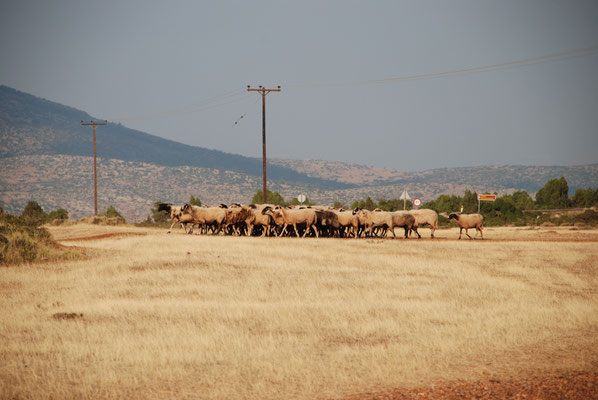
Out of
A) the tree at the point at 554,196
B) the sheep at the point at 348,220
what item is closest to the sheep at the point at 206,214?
the sheep at the point at 348,220

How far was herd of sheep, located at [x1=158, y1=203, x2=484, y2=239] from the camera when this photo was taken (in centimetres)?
4053

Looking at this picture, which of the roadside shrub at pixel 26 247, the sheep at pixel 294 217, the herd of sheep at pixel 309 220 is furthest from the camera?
the herd of sheep at pixel 309 220

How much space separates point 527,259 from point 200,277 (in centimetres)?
1391

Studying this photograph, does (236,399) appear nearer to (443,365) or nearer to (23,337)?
(443,365)

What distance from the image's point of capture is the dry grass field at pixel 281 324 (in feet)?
34.5

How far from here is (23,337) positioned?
13.0 m

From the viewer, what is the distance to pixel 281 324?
14516 mm

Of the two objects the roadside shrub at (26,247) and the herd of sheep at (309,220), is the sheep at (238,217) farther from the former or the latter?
the roadside shrub at (26,247)

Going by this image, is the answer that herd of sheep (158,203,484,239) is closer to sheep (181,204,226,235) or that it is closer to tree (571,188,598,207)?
sheep (181,204,226,235)

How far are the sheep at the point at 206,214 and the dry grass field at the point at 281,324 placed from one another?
53.2 feet

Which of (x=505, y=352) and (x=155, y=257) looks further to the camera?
(x=155, y=257)

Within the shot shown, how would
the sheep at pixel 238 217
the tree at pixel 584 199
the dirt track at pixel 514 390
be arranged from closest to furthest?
the dirt track at pixel 514 390, the sheep at pixel 238 217, the tree at pixel 584 199

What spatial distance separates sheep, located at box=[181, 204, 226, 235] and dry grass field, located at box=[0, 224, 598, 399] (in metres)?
16.2

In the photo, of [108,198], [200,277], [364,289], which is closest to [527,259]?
[364,289]
